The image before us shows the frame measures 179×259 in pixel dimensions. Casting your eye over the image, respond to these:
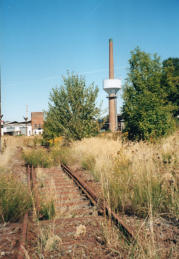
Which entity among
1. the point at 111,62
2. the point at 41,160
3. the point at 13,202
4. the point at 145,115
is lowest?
the point at 13,202

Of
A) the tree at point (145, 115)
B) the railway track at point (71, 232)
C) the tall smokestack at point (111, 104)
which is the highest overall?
the tall smokestack at point (111, 104)

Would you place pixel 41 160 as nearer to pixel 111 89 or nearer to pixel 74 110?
pixel 74 110

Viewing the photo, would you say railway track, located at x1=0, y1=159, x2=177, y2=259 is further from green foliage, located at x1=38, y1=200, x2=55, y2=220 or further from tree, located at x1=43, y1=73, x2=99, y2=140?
tree, located at x1=43, y1=73, x2=99, y2=140

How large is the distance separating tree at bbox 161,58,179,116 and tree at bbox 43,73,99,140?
19990 millimetres

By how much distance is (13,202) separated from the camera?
4.37m

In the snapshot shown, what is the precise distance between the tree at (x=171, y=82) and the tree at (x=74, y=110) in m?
20.0

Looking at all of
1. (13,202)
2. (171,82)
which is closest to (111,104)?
(171,82)

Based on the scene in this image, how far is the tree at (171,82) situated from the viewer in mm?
38666

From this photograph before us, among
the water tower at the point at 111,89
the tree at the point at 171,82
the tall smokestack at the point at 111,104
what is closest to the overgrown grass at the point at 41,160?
the tree at the point at 171,82

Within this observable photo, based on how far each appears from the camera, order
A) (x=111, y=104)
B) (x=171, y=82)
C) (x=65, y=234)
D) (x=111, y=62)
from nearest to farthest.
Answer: (x=65, y=234) → (x=171, y=82) → (x=111, y=62) → (x=111, y=104)

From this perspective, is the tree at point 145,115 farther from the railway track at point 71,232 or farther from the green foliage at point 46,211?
the green foliage at point 46,211

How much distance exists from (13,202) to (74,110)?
12463mm

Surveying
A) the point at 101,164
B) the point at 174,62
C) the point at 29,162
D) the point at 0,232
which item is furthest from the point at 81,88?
the point at 174,62

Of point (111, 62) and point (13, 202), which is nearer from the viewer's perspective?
point (13, 202)
